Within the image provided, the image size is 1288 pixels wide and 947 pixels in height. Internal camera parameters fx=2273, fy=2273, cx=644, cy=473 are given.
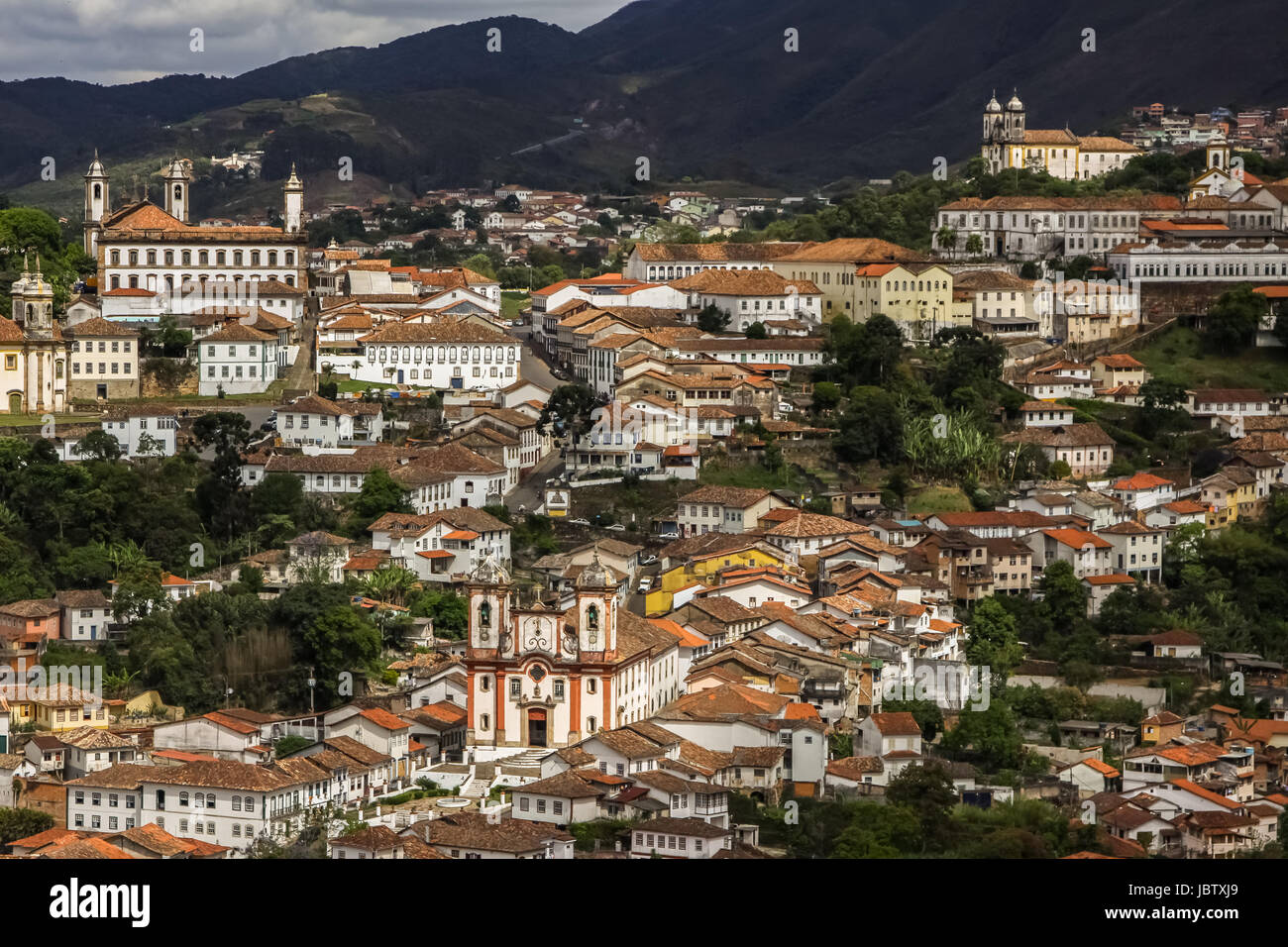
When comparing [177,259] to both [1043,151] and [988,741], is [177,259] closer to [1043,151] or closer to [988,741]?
[988,741]

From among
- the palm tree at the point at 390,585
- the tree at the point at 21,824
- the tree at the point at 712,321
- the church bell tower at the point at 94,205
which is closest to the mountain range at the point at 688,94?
the tree at the point at 712,321

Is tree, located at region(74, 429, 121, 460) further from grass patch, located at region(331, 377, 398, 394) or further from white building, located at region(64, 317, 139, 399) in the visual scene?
grass patch, located at region(331, 377, 398, 394)

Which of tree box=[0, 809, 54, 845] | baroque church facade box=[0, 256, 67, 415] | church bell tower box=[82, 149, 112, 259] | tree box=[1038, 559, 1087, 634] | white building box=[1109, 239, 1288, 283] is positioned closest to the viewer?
tree box=[0, 809, 54, 845]

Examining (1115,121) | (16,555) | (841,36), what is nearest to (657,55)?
(841,36)

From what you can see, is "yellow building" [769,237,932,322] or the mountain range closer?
"yellow building" [769,237,932,322]

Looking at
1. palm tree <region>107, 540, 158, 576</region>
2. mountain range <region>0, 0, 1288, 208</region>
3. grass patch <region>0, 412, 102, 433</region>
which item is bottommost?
palm tree <region>107, 540, 158, 576</region>

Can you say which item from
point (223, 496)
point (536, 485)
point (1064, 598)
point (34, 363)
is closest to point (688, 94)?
point (536, 485)

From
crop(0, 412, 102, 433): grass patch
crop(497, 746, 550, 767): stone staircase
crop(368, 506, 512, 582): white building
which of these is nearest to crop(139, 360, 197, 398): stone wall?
crop(0, 412, 102, 433): grass patch
